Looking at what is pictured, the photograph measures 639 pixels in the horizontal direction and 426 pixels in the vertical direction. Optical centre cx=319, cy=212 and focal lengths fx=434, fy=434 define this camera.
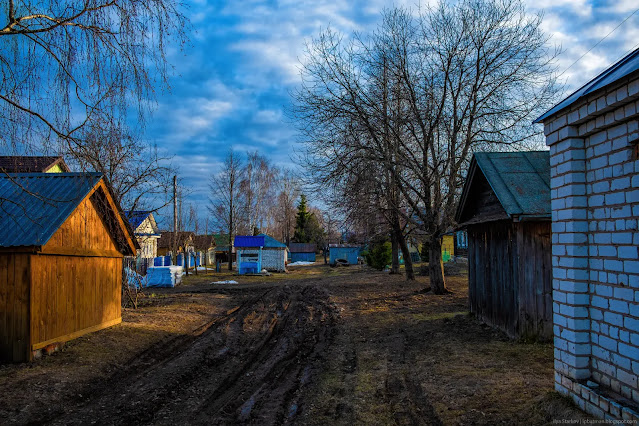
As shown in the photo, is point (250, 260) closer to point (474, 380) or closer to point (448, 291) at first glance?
point (448, 291)

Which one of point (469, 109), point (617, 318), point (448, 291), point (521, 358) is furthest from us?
point (448, 291)

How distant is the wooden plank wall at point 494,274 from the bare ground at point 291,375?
19.2 inches

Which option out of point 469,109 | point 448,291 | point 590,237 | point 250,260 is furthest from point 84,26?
point 250,260

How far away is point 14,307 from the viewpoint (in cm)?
829

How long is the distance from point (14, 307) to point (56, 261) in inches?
50.2

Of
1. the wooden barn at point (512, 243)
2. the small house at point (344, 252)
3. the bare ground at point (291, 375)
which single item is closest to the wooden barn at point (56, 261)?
the bare ground at point (291, 375)

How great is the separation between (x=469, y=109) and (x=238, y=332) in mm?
12074

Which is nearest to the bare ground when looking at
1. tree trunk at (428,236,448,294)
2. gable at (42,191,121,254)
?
gable at (42,191,121,254)

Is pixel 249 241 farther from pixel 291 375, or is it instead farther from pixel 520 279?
pixel 291 375

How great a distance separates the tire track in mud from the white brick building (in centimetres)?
365

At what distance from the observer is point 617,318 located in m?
4.50

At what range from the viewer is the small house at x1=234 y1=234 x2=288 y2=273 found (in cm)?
3772

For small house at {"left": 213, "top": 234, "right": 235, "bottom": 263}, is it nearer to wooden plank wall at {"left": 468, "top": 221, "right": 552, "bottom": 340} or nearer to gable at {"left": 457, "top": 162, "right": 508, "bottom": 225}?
gable at {"left": 457, "top": 162, "right": 508, "bottom": 225}

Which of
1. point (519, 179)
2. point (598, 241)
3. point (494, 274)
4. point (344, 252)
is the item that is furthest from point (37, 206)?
point (344, 252)
